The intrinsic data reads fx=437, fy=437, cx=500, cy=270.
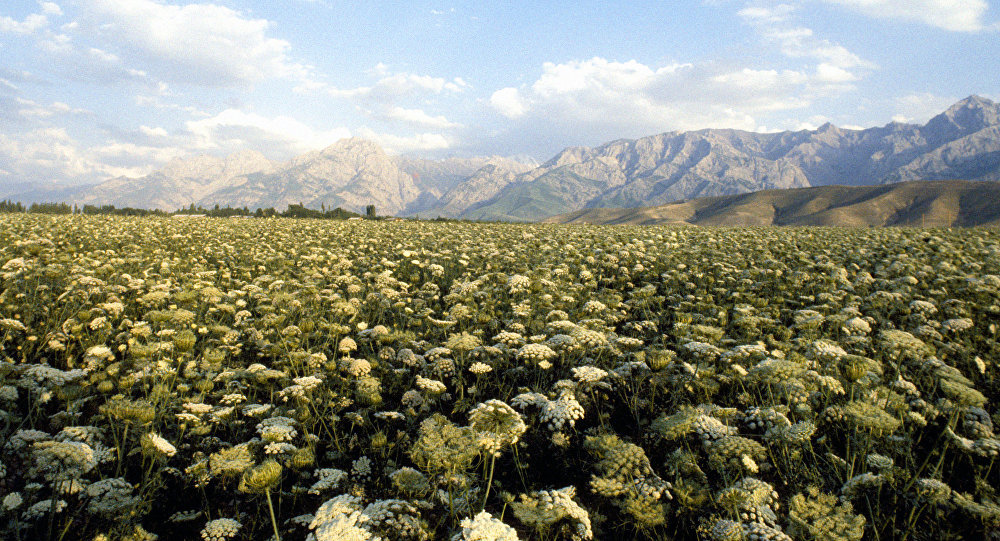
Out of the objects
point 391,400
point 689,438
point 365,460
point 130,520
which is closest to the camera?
point 130,520

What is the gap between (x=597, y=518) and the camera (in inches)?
173

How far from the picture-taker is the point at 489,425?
4.36m

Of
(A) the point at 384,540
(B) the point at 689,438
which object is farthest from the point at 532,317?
(A) the point at 384,540

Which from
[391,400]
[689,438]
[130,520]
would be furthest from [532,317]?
[130,520]

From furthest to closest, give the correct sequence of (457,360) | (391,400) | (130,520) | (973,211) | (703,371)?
(973,211) → (457,360) → (391,400) → (703,371) → (130,520)

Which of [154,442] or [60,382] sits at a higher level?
[60,382]

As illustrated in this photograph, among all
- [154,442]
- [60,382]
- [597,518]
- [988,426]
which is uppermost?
[60,382]

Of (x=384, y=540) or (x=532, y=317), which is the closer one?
(x=384, y=540)

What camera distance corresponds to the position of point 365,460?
493cm

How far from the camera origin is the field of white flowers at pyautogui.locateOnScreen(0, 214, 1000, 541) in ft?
13.2

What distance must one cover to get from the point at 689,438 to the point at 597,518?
5.94ft

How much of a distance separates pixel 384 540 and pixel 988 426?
275 inches

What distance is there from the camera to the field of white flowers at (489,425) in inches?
159

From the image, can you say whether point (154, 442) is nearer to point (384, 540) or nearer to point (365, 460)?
point (365, 460)
